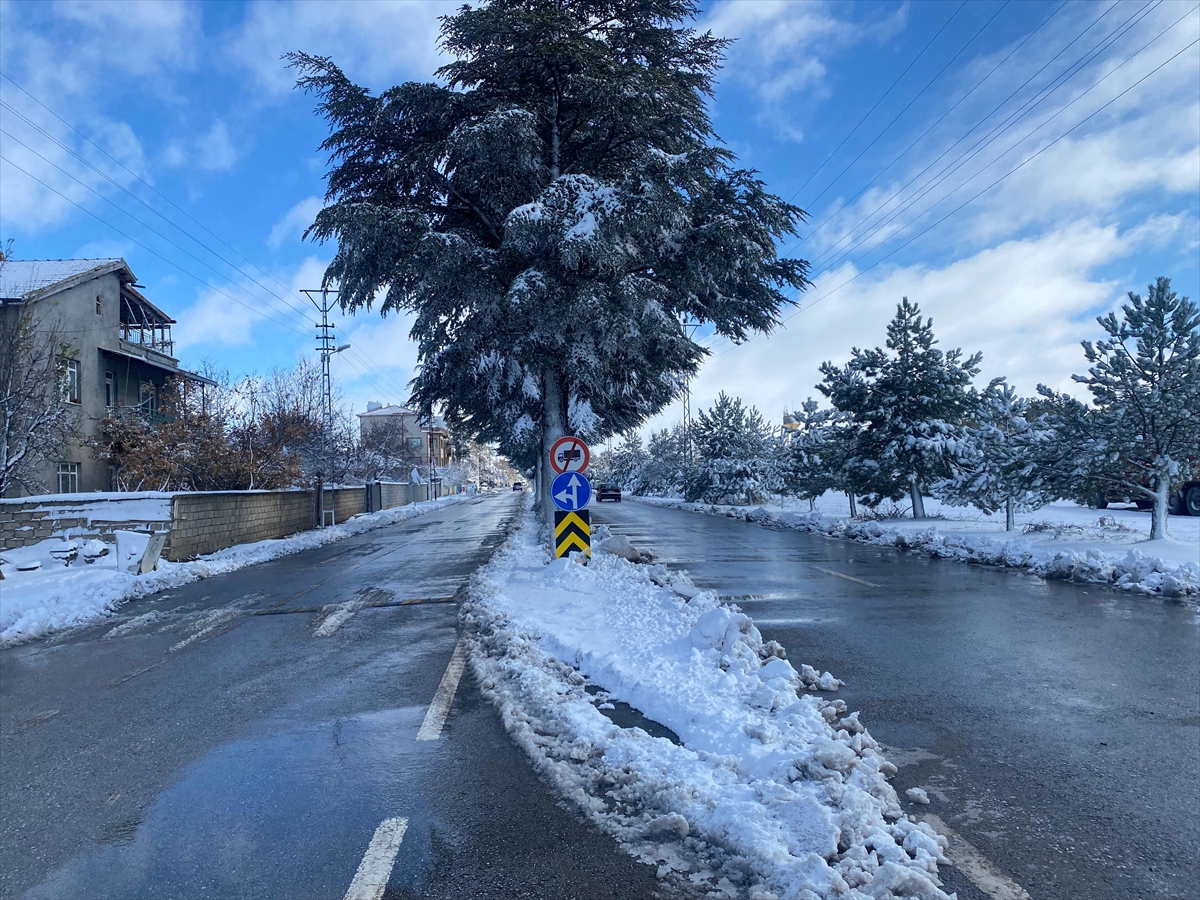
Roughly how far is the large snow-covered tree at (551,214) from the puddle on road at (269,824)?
9.25 meters

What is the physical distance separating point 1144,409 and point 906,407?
1106cm

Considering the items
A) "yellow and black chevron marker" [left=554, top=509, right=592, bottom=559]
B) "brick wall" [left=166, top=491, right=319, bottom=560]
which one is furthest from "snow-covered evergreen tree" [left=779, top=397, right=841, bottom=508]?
"brick wall" [left=166, top=491, right=319, bottom=560]

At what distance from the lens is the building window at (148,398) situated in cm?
2718

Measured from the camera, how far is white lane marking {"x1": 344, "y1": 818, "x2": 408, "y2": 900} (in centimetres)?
316

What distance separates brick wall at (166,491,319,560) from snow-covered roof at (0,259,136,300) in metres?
9.12

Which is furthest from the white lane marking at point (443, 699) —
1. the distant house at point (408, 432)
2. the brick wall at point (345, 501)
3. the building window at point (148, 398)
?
the distant house at point (408, 432)

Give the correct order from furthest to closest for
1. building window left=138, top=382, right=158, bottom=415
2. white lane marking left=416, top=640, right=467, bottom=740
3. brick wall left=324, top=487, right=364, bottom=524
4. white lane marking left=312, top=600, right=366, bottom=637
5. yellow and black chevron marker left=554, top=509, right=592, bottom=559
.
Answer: brick wall left=324, top=487, right=364, bottom=524 → building window left=138, top=382, right=158, bottom=415 → yellow and black chevron marker left=554, top=509, right=592, bottom=559 → white lane marking left=312, top=600, right=366, bottom=637 → white lane marking left=416, top=640, right=467, bottom=740

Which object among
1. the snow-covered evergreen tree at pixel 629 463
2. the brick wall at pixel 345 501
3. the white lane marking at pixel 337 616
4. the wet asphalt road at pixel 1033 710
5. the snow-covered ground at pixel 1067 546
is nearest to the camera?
the wet asphalt road at pixel 1033 710

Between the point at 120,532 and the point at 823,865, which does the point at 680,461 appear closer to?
the point at 120,532

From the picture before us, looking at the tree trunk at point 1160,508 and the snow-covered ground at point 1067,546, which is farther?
the tree trunk at point 1160,508

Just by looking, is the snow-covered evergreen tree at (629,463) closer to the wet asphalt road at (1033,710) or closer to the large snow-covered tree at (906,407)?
the large snow-covered tree at (906,407)

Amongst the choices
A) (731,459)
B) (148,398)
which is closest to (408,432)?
(731,459)

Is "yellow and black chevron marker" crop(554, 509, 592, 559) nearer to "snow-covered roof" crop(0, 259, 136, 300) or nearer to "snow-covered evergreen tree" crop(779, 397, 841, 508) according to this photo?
"snow-covered evergreen tree" crop(779, 397, 841, 508)

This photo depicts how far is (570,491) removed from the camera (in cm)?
1179
